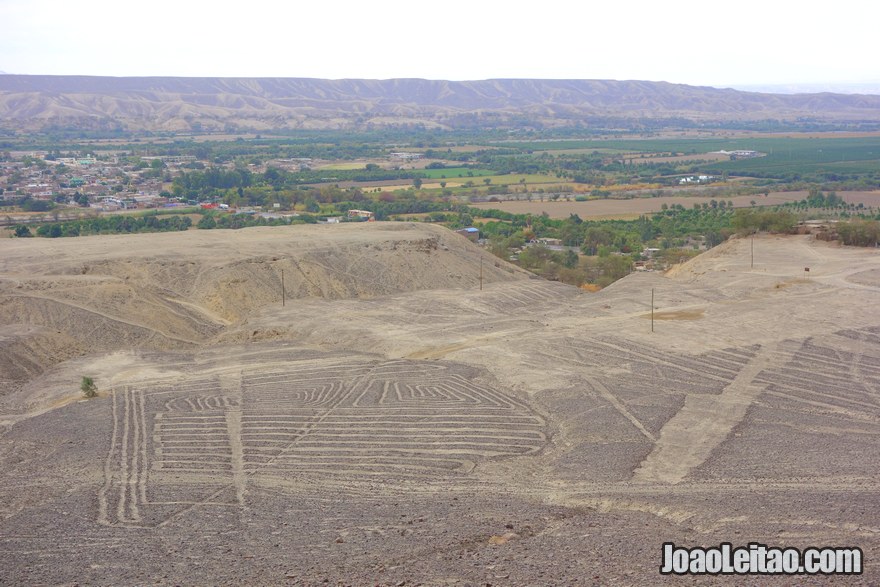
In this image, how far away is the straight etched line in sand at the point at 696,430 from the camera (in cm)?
2219

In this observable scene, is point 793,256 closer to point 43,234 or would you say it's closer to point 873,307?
point 873,307

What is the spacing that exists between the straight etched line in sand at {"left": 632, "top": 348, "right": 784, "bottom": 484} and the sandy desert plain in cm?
10

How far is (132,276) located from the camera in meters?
47.1

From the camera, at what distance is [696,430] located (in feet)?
82.8

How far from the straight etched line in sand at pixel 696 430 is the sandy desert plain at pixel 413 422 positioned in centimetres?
10

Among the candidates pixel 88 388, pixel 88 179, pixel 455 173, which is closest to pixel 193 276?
pixel 88 388

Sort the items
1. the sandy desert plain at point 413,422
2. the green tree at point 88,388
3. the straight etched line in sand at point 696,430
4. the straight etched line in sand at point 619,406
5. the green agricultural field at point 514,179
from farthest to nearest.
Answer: the green agricultural field at point 514,179, the green tree at point 88,388, the straight etched line in sand at point 619,406, the straight etched line in sand at point 696,430, the sandy desert plain at point 413,422

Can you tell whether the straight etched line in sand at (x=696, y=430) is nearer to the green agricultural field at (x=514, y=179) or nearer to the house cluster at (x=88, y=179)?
the house cluster at (x=88, y=179)

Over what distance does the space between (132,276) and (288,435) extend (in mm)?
24792

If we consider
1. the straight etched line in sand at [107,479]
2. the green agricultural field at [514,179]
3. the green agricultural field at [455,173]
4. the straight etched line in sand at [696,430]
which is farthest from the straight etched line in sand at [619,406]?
the green agricultural field at [455,173]

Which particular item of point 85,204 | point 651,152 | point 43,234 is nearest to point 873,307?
point 43,234

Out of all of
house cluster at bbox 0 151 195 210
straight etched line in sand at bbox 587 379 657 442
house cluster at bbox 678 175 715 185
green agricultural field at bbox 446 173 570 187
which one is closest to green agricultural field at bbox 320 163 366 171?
green agricultural field at bbox 446 173 570 187

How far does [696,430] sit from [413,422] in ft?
26.3

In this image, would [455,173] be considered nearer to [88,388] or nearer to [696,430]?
[88,388]
